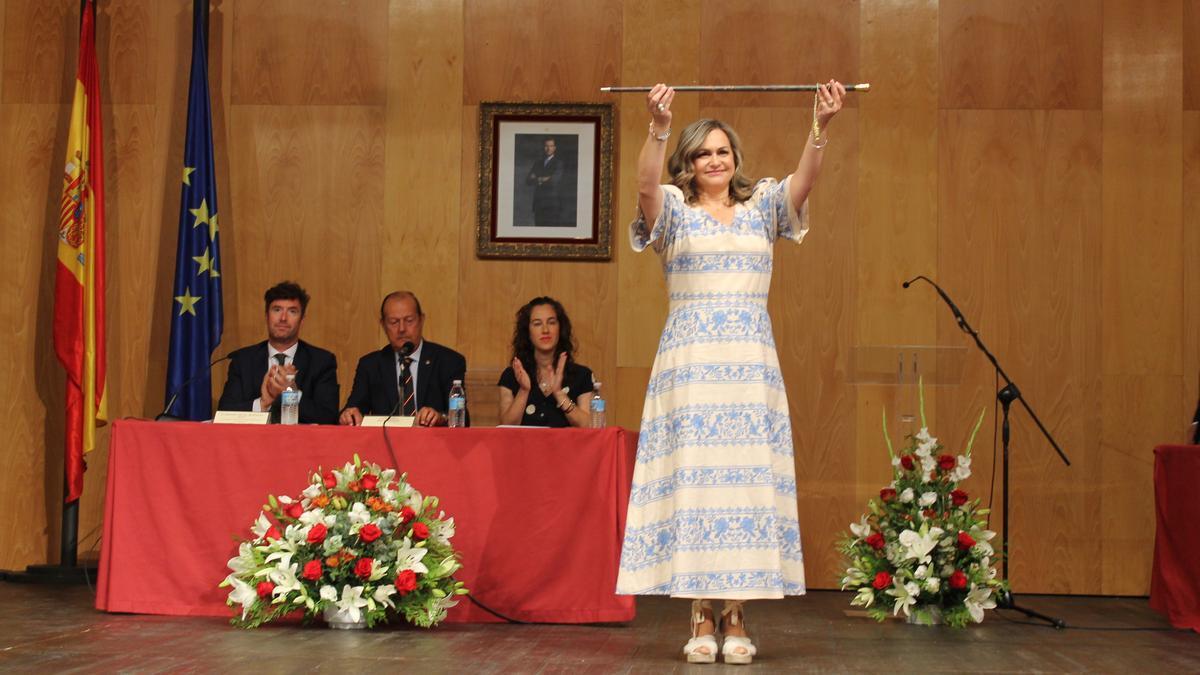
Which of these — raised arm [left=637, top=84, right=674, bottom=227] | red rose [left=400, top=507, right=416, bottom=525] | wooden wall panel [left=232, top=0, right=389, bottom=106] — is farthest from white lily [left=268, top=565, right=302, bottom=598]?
wooden wall panel [left=232, top=0, right=389, bottom=106]

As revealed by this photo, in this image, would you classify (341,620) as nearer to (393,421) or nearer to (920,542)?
(393,421)

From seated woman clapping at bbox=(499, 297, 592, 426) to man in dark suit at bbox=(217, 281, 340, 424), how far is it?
2.53 ft

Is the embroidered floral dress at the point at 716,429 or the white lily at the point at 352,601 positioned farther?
the white lily at the point at 352,601

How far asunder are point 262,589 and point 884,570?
2322 millimetres

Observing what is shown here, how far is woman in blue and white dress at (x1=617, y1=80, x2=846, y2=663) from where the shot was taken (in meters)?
3.83

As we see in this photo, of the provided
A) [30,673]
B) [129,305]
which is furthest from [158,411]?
[30,673]

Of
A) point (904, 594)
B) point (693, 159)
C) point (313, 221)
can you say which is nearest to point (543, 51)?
point (313, 221)

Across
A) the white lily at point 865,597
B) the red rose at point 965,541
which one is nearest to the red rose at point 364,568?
the white lily at point 865,597

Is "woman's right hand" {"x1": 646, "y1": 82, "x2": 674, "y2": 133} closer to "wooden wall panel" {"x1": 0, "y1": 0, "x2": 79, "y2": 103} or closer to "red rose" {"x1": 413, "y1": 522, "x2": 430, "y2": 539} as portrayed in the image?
"red rose" {"x1": 413, "y1": 522, "x2": 430, "y2": 539}

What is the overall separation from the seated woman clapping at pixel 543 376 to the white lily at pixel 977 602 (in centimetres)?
169

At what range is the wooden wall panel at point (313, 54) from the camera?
6.70 meters

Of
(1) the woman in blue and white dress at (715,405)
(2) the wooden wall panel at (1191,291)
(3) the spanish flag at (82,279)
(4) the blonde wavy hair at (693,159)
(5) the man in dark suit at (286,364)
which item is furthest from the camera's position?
(2) the wooden wall panel at (1191,291)

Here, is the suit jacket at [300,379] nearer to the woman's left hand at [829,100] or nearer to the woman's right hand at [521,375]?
the woman's right hand at [521,375]

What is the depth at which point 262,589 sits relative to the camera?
14.5 feet
